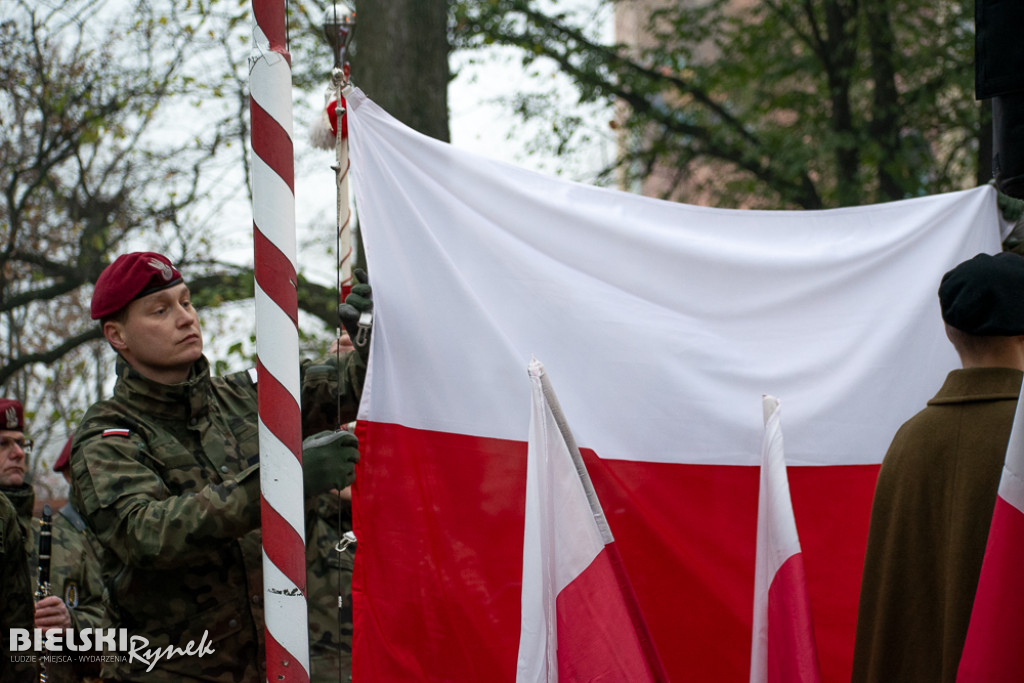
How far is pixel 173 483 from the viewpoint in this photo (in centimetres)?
346

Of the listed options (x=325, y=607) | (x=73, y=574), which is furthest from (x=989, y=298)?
(x=73, y=574)

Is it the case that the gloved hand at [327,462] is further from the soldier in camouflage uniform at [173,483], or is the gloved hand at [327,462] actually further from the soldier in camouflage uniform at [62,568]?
the soldier in camouflage uniform at [62,568]

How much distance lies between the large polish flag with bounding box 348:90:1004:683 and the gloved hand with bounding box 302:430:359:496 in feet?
1.14

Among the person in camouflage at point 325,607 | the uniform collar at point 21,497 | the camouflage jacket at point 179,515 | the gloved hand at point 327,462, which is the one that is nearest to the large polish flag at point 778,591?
the gloved hand at point 327,462

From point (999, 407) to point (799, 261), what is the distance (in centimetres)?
114

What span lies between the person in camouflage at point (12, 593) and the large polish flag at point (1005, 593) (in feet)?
10.5

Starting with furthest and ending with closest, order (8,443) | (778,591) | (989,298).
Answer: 1. (8,443)
2. (778,591)
3. (989,298)

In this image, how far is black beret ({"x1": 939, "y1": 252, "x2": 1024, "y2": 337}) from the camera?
2.71 meters

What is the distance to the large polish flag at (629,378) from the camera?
3.28 metres

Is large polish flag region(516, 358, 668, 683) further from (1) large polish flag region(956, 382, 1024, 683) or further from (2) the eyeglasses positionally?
(2) the eyeglasses

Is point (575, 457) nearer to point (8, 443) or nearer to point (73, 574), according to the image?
point (8, 443)

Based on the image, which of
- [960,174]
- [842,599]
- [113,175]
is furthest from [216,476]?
[960,174]

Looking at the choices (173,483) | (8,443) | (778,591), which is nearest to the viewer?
(778,591)

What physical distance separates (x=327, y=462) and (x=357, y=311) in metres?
0.58
